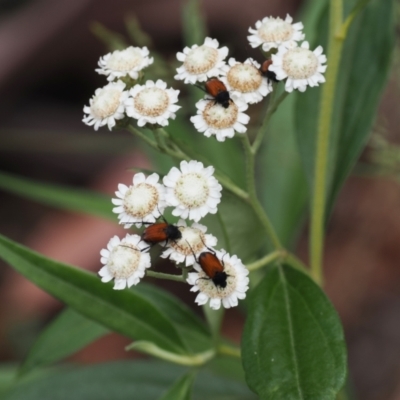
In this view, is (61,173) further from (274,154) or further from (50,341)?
(50,341)

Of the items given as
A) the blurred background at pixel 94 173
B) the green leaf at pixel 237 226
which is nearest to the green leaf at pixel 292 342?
the green leaf at pixel 237 226

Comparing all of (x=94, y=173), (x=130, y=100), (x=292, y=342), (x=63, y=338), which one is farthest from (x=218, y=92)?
(x=94, y=173)

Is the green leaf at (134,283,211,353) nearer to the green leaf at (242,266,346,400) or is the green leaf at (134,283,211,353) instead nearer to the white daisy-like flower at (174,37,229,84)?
the green leaf at (242,266,346,400)

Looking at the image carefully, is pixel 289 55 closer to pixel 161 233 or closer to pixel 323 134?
pixel 323 134

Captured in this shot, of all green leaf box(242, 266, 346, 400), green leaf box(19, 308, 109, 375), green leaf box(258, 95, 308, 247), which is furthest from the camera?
green leaf box(258, 95, 308, 247)

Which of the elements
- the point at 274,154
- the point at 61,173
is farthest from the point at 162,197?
the point at 61,173

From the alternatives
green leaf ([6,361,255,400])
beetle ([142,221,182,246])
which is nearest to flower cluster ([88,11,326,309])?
beetle ([142,221,182,246])
